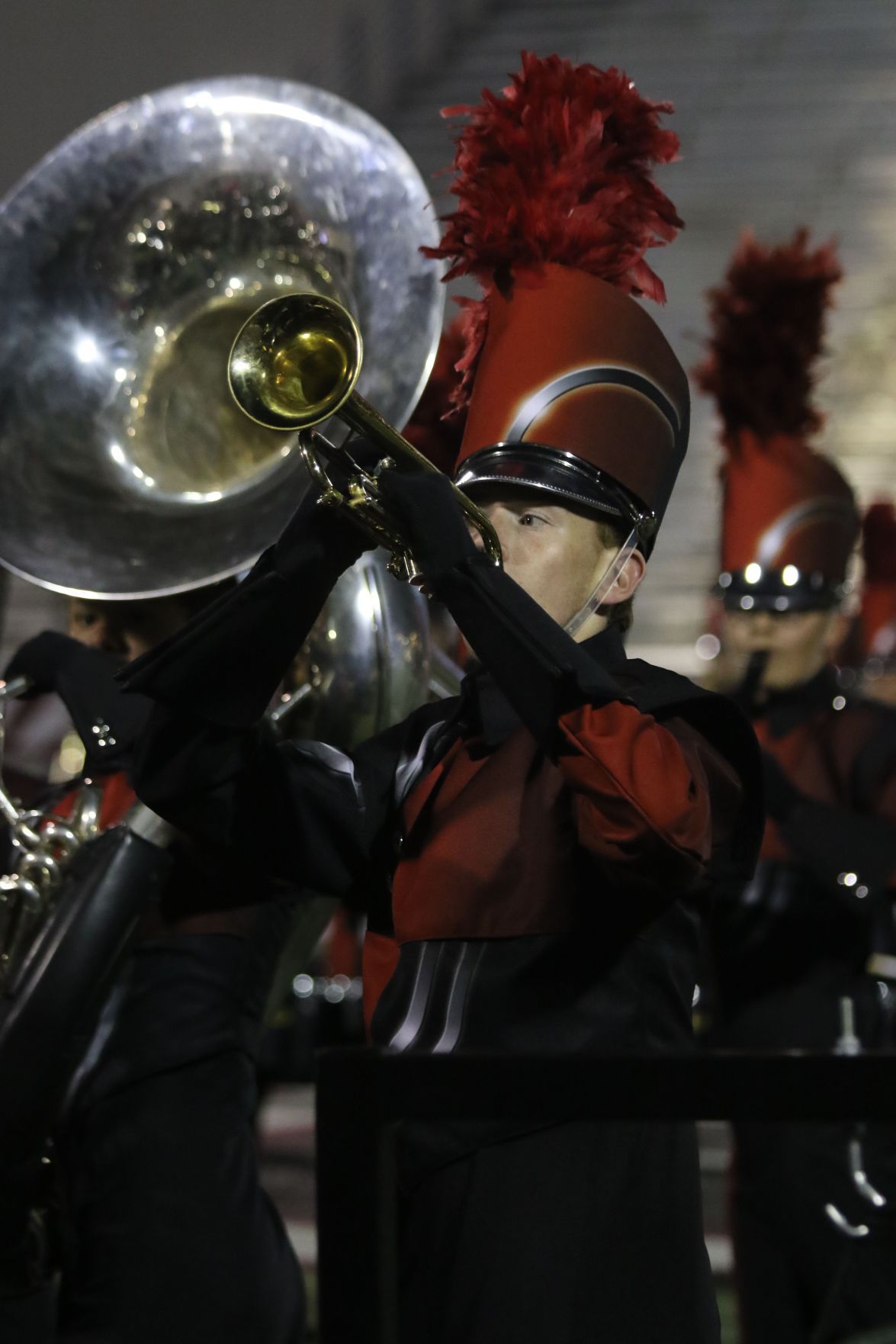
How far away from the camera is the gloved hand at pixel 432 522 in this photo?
177cm

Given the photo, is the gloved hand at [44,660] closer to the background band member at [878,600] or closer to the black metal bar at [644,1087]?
the black metal bar at [644,1087]

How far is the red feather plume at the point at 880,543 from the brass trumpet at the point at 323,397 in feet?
15.3

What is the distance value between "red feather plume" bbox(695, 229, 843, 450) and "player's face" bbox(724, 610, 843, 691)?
47cm

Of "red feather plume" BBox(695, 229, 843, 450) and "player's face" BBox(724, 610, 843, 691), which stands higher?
"red feather plume" BBox(695, 229, 843, 450)

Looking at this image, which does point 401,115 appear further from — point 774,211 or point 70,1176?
point 70,1176

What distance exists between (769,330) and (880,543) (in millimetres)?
2584

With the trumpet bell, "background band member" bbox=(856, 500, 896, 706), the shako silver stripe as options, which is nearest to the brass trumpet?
the trumpet bell

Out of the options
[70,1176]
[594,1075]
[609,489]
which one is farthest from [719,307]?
[594,1075]

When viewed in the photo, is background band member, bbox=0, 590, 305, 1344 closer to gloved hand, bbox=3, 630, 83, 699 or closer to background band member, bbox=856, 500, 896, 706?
gloved hand, bbox=3, 630, 83, 699

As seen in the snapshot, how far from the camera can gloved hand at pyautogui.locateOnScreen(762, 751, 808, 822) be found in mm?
3787

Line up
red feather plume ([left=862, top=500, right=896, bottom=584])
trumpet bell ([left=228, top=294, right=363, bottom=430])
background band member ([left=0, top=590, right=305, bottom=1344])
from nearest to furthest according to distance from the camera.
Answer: trumpet bell ([left=228, top=294, right=363, bottom=430]) < background band member ([left=0, top=590, right=305, bottom=1344]) < red feather plume ([left=862, top=500, right=896, bottom=584])

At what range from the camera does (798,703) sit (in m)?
4.21

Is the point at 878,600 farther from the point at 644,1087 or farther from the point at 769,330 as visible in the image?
the point at 644,1087

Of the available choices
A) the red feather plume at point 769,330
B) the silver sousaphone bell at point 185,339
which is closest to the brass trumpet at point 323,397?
the silver sousaphone bell at point 185,339
